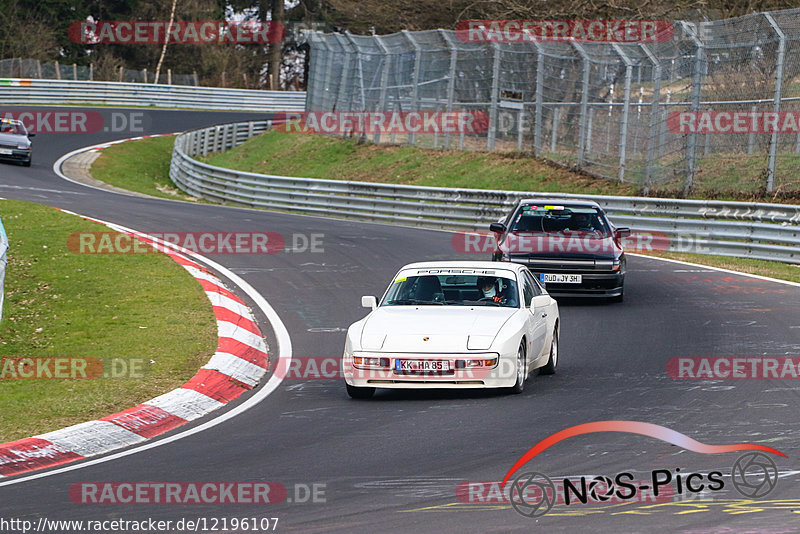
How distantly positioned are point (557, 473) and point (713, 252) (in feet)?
52.3

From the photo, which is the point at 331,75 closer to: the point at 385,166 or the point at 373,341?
the point at 385,166

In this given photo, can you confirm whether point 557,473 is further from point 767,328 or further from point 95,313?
point 95,313

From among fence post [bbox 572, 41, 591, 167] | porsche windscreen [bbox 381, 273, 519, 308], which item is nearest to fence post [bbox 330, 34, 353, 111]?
fence post [bbox 572, 41, 591, 167]

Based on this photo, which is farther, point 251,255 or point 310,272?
point 251,255

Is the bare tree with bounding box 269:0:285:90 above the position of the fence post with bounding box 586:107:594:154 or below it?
above

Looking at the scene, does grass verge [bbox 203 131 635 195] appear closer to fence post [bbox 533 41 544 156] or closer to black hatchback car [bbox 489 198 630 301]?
fence post [bbox 533 41 544 156]

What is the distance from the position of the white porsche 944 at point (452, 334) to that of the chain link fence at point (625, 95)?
13.4 m

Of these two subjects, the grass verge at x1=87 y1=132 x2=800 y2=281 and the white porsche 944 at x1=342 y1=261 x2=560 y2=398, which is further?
the grass verge at x1=87 y1=132 x2=800 y2=281

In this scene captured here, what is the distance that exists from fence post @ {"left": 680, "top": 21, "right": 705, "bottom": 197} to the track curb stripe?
1416 cm

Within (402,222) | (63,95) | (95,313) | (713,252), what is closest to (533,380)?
(95,313)

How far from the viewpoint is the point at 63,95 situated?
2319 inches

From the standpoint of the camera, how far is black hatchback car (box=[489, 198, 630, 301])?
15984mm

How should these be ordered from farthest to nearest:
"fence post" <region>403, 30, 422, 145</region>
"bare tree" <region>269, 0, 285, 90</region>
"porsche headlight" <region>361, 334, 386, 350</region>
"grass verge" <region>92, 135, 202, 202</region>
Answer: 1. "bare tree" <region>269, 0, 285, 90</region>
2. "grass verge" <region>92, 135, 202, 202</region>
3. "fence post" <region>403, 30, 422, 145</region>
4. "porsche headlight" <region>361, 334, 386, 350</region>

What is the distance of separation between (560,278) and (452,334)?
6.33 meters
